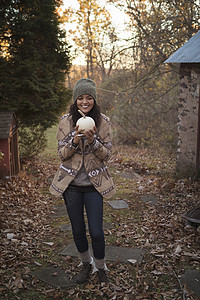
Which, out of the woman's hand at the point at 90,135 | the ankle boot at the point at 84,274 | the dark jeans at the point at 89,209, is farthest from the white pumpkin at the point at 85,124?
the ankle boot at the point at 84,274

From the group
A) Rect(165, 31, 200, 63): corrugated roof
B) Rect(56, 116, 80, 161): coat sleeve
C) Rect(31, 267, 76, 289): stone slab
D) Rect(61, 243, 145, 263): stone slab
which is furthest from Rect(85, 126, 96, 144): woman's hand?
Rect(165, 31, 200, 63): corrugated roof

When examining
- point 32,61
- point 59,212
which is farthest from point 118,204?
point 32,61

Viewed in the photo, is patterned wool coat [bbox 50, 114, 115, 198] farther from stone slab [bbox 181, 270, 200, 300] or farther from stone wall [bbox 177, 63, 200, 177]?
stone wall [bbox 177, 63, 200, 177]

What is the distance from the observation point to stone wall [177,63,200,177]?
688cm

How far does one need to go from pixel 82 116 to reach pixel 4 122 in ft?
16.5

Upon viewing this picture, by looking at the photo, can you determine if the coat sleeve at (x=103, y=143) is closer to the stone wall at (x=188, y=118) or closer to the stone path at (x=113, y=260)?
the stone path at (x=113, y=260)

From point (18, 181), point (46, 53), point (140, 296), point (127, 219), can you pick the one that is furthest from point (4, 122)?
point (140, 296)

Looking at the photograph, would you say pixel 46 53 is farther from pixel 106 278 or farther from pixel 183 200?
pixel 106 278

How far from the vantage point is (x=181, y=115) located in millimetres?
7074

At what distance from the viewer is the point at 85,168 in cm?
290

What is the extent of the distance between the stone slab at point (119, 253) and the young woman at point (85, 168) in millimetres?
850

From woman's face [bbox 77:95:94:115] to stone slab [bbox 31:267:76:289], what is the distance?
1890 millimetres

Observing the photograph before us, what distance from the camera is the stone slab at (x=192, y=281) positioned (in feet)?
9.97

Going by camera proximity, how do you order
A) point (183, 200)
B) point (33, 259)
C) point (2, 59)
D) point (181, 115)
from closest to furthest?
point (33, 259) → point (183, 200) → point (181, 115) → point (2, 59)
